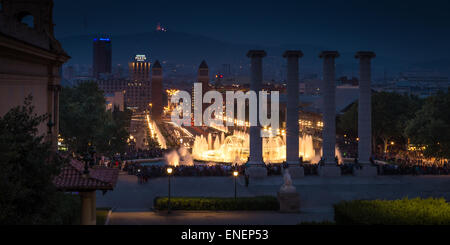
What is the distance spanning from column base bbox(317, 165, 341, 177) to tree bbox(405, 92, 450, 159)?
1308 cm

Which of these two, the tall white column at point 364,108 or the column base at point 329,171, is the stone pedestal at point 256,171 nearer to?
the column base at point 329,171

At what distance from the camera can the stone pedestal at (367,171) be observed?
45.4m

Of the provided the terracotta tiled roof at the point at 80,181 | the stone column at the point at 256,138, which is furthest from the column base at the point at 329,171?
the terracotta tiled roof at the point at 80,181

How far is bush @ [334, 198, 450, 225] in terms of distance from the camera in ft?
59.9

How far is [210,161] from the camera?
57062mm

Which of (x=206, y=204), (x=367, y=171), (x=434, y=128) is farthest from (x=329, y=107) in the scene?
(x=206, y=204)

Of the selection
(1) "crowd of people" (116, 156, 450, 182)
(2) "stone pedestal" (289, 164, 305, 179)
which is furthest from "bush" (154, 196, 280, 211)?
(2) "stone pedestal" (289, 164, 305, 179)

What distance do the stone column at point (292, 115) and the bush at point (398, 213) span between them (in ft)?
78.1

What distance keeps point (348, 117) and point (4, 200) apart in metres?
66.9

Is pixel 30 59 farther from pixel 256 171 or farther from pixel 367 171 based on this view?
Result: pixel 367 171

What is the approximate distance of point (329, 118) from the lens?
47.2m

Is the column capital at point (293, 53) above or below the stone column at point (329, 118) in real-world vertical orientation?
above

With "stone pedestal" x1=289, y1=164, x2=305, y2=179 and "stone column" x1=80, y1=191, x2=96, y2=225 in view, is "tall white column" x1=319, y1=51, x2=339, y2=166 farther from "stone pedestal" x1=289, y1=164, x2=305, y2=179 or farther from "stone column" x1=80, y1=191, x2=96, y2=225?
"stone column" x1=80, y1=191, x2=96, y2=225
